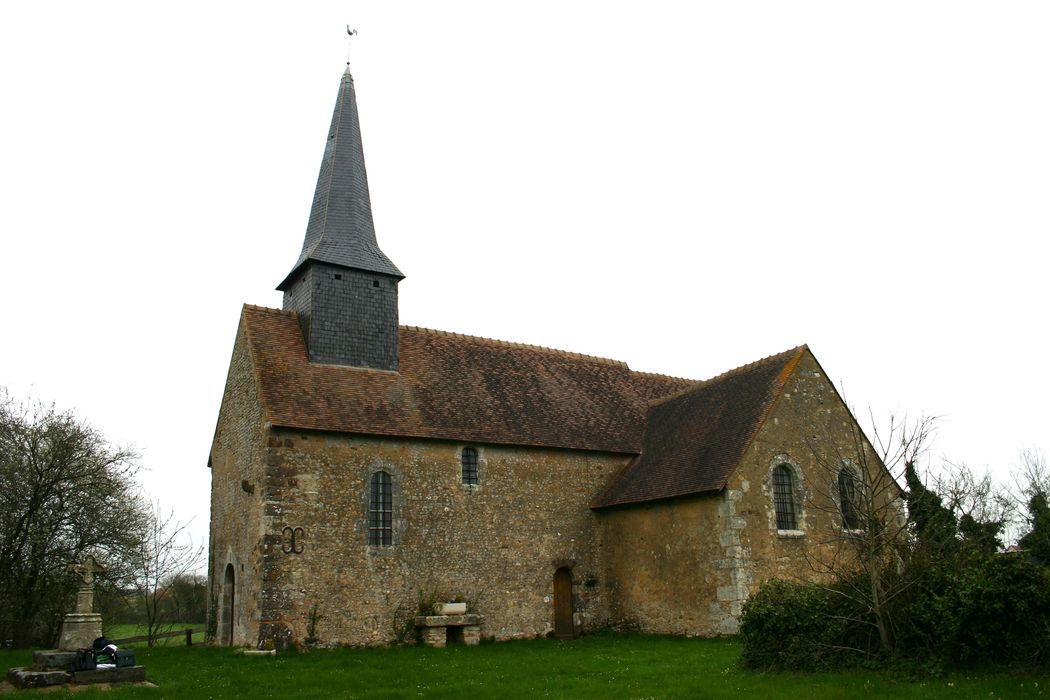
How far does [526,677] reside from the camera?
1290 cm

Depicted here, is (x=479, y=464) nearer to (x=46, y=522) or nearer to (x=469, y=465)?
(x=469, y=465)

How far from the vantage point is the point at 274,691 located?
476 inches

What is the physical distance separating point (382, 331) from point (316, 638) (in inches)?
326

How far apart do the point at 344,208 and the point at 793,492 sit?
14.7m

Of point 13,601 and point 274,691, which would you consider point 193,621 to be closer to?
point 13,601

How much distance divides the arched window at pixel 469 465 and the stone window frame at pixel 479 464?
0.13 ft

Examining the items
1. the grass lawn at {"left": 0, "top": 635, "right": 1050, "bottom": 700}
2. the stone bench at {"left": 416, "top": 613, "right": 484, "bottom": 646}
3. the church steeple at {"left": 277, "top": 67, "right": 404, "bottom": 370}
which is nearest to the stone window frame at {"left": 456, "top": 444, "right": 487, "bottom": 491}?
the stone bench at {"left": 416, "top": 613, "right": 484, "bottom": 646}

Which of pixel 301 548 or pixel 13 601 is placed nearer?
pixel 301 548

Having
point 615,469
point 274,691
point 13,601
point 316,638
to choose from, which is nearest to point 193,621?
point 13,601

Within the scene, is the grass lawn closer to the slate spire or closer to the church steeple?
the church steeple

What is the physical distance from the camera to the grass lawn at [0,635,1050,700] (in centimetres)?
1036

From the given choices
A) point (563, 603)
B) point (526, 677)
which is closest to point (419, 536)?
point (563, 603)

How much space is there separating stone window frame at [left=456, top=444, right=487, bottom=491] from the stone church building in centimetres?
5

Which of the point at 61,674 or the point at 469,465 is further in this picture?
the point at 469,465
